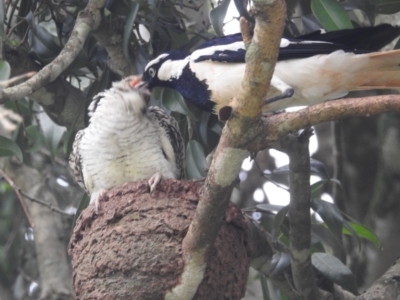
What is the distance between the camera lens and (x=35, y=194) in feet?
18.6

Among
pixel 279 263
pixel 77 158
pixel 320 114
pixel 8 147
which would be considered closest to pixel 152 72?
pixel 77 158

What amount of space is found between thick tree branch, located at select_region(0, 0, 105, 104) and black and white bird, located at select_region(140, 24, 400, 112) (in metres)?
0.52

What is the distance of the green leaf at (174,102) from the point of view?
407cm

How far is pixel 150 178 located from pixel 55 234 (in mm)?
1749

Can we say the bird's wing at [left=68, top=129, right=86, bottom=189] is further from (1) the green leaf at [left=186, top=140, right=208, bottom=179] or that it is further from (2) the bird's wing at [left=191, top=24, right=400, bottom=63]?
(2) the bird's wing at [left=191, top=24, right=400, bottom=63]

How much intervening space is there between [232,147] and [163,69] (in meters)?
1.18

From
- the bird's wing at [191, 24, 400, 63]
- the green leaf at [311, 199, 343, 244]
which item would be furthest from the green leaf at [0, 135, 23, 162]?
the green leaf at [311, 199, 343, 244]

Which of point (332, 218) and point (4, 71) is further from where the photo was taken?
point (332, 218)

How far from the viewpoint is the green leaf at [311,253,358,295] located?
426 centimetres

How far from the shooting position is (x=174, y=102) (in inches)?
164

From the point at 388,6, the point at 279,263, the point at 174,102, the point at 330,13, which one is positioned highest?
the point at 330,13

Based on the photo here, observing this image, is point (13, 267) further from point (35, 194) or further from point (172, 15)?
point (172, 15)

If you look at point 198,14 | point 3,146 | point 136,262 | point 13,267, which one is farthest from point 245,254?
point 13,267

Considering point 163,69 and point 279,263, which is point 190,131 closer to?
point 163,69
